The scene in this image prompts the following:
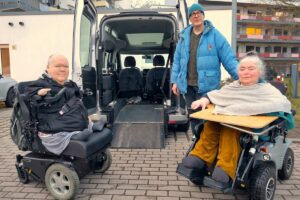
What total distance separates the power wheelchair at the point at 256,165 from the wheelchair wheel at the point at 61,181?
107 centimetres

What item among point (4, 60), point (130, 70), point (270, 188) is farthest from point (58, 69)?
point (4, 60)

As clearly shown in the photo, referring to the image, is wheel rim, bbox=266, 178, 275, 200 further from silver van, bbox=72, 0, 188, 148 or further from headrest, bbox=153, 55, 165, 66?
headrest, bbox=153, 55, 165, 66

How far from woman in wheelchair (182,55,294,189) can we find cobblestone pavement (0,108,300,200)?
0.45 meters

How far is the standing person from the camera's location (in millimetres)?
3953

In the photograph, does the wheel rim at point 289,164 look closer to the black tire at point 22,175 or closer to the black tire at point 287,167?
the black tire at point 287,167

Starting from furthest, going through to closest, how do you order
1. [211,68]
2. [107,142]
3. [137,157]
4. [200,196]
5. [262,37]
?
[262,37] → [137,157] → [211,68] → [107,142] → [200,196]

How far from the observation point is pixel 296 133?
5.95 meters

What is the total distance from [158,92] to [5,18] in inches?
478

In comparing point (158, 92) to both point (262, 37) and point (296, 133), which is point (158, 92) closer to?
point (296, 133)

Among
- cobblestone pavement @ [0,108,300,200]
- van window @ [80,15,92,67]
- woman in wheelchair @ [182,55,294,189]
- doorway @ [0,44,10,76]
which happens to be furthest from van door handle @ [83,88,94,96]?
doorway @ [0,44,10,76]

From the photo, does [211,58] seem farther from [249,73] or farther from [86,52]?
[86,52]

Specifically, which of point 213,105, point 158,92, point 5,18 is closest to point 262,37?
point 5,18

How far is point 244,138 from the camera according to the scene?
2.92 meters

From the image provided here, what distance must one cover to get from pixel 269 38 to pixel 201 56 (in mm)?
52534
